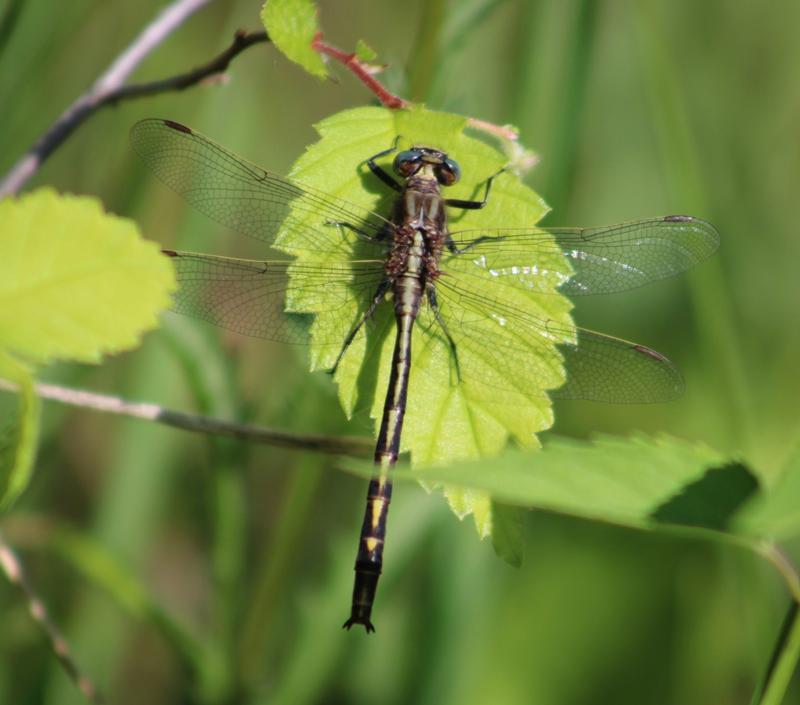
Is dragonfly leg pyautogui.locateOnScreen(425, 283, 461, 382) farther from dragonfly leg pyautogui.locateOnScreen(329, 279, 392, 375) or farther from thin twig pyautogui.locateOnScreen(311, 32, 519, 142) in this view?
thin twig pyautogui.locateOnScreen(311, 32, 519, 142)

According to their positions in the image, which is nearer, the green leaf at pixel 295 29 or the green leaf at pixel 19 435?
the green leaf at pixel 19 435

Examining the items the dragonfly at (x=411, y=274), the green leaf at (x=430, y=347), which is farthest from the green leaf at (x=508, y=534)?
the dragonfly at (x=411, y=274)

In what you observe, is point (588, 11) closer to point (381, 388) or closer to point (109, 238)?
point (381, 388)

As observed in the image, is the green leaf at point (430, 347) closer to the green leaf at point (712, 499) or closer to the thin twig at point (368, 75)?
the thin twig at point (368, 75)

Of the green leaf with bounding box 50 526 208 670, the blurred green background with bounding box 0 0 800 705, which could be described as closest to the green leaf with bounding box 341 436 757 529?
the blurred green background with bounding box 0 0 800 705

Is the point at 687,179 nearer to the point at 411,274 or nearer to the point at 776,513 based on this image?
the point at 411,274

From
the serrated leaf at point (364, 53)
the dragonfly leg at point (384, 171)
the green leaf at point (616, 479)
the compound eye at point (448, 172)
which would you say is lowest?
the green leaf at point (616, 479)
